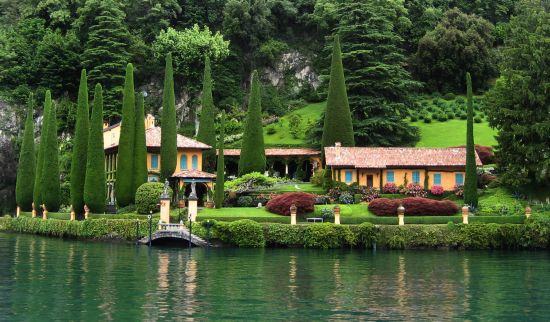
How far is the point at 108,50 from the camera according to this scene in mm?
85188

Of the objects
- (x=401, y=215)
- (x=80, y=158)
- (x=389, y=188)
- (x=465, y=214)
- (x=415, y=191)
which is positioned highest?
(x=80, y=158)

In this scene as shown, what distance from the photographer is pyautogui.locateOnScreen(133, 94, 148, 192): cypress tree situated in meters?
57.4

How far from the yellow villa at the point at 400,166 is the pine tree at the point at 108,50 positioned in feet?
101

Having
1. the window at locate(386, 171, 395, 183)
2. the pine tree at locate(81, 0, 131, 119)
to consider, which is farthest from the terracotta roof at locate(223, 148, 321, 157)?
the pine tree at locate(81, 0, 131, 119)

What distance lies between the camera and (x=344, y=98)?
68375 mm

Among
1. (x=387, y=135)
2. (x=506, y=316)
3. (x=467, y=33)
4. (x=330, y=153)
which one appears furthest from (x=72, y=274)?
(x=467, y=33)

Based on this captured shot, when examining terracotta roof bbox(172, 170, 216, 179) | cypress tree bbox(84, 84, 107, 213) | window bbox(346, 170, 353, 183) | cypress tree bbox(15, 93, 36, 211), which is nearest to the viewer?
cypress tree bbox(84, 84, 107, 213)

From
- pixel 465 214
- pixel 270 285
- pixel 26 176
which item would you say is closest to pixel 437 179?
pixel 465 214

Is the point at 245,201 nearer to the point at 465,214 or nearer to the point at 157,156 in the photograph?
the point at 157,156

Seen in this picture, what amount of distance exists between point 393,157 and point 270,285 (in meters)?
34.7

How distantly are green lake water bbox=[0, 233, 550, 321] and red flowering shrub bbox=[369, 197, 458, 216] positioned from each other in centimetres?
671

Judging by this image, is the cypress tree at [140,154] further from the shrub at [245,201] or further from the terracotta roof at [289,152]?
the terracotta roof at [289,152]

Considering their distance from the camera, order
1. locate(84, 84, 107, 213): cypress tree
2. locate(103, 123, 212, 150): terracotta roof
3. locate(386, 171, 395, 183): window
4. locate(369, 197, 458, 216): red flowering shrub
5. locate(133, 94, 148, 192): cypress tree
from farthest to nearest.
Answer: locate(103, 123, 212, 150): terracotta roof → locate(386, 171, 395, 183): window → locate(133, 94, 148, 192): cypress tree → locate(84, 84, 107, 213): cypress tree → locate(369, 197, 458, 216): red flowering shrub

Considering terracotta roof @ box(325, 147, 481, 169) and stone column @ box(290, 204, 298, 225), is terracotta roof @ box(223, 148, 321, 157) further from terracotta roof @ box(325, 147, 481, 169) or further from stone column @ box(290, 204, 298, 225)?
stone column @ box(290, 204, 298, 225)
